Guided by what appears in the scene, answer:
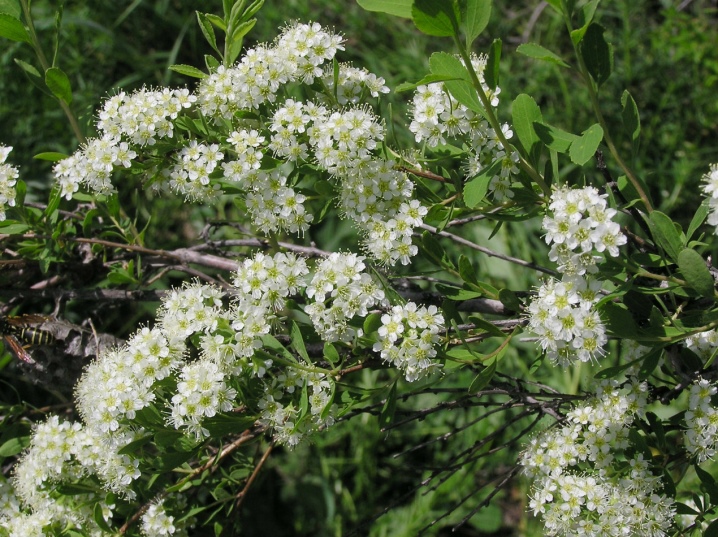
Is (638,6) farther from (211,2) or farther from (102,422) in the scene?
(102,422)

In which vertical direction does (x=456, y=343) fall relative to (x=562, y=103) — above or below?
above

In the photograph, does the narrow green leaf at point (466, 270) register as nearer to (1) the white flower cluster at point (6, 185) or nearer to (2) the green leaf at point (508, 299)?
(2) the green leaf at point (508, 299)

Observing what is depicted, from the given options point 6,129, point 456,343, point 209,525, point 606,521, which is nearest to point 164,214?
point 6,129

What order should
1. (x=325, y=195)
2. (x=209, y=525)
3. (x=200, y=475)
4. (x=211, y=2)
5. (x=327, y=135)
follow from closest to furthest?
1. (x=327, y=135)
2. (x=325, y=195)
3. (x=200, y=475)
4. (x=209, y=525)
5. (x=211, y=2)

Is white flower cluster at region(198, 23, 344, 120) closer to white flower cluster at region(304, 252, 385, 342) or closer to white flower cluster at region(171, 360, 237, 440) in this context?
white flower cluster at region(304, 252, 385, 342)

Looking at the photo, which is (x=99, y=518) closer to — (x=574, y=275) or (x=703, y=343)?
(x=574, y=275)

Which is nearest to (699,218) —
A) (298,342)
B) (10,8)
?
(298,342)

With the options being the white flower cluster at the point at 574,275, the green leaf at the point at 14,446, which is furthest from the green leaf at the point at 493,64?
the green leaf at the point at 14,446
